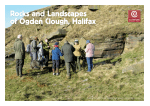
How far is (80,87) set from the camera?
20.3 feet

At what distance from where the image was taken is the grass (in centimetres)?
507

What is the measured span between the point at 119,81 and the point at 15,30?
1093 inches

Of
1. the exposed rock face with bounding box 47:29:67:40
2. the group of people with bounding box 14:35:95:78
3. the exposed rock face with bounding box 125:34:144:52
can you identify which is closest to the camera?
the group of people with bounding box 14:35:95:78

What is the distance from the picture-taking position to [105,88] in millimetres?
5816

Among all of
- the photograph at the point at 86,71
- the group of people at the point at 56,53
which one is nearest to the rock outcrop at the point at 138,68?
the photograph at the point at 86,71

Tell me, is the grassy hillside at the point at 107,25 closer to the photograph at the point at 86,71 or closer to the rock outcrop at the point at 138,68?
the photograph at the point at 86,71

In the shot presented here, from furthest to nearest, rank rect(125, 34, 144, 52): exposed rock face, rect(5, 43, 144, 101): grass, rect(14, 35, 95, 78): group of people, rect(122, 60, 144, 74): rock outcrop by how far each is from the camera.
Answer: rect(125, 34, 144, 52): exposed rock face
rect(14, 35, 95, 78): group of people
rect(122, 60, 144, 74): rock outcrop
rect(5, 43, 144, 101): grass

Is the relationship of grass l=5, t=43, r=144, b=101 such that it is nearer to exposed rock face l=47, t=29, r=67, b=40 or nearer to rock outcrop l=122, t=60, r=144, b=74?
rock outcrop l=122, t=60, r=144, b=74

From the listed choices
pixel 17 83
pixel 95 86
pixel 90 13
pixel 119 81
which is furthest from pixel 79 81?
pixel 90 13

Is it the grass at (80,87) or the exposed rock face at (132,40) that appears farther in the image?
the exposed rock face at (132,40)

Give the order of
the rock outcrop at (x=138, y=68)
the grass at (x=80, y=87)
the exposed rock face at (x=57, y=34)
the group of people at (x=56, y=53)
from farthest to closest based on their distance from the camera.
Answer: the exposed rock face at (x=57, y=34), the group of people at (x=56, y=53), the rock outcrop at (x=138, y=68), the grass at (x=80, y=87)

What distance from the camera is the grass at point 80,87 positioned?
5.07m

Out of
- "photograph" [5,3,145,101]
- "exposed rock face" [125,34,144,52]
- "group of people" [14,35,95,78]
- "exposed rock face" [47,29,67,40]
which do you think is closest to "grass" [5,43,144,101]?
"photograph" [5,3,145,101]

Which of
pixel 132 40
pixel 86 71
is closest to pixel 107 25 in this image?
pixel 132 40
